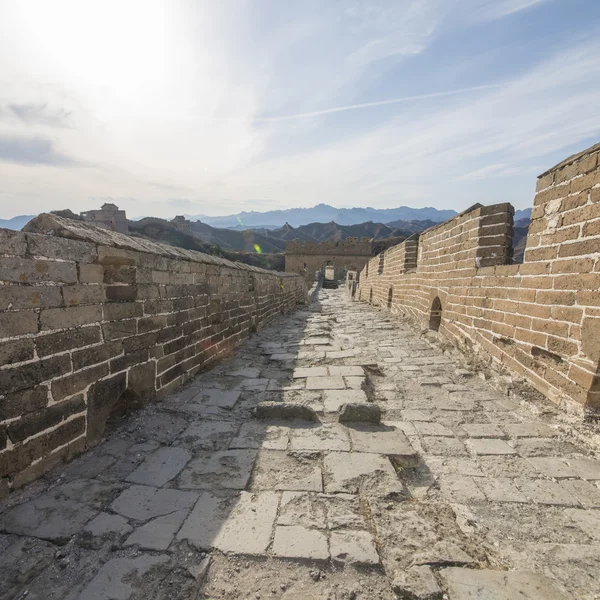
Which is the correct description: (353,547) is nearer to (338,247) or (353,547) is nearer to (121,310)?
(121,310)

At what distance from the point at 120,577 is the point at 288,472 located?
3.30 ft

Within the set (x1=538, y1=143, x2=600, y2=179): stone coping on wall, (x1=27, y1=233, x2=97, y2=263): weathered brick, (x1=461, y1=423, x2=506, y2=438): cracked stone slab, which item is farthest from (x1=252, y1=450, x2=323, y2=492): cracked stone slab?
(x1=538, y1=143, x2=600, y2=179): stone coping on wall

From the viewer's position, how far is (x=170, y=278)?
3.61 meters

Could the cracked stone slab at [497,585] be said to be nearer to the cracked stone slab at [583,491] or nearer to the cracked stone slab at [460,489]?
the cracked stone slab at [460,489]

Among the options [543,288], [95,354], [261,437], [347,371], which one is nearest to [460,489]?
[261,437]

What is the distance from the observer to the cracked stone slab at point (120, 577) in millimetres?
1316

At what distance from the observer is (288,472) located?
212 cm

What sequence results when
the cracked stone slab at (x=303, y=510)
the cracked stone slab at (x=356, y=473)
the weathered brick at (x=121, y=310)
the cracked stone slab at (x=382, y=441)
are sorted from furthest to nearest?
1. the weathered brick at (x=121, y=310)
2. the cracked stone slab at (x=382, y=441)
3. the cracked stone slab at (x=356, y=473)
4. the cracked stone slab at (x=303, y=510)

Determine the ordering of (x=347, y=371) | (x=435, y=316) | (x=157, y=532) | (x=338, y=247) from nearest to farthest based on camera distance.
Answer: (x=157, y=532), (x=347, y=371), (x=435, y=316), (x=338, y=247)

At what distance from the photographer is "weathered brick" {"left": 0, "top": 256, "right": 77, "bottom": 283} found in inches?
73.7

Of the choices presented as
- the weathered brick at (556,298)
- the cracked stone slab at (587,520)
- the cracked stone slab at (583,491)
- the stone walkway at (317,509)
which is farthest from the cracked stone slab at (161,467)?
the weathered brick at (556,298)

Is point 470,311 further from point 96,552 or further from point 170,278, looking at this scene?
point 96,552

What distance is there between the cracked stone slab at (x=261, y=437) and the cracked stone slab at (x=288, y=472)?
112 mm

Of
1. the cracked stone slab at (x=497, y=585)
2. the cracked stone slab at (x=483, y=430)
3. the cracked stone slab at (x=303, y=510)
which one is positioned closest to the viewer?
the cracked stone slab at (x=497, y=585)
